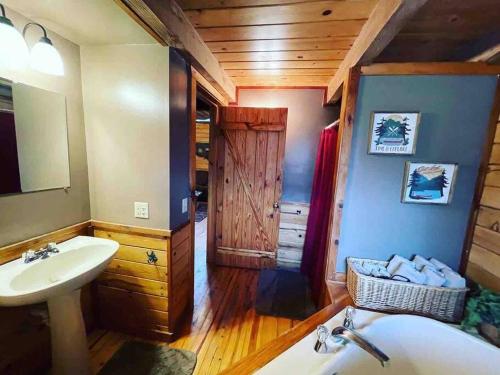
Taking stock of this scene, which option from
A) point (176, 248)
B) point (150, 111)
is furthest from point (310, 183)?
point (150, 111)

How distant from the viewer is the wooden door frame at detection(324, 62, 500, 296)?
4.65 ft

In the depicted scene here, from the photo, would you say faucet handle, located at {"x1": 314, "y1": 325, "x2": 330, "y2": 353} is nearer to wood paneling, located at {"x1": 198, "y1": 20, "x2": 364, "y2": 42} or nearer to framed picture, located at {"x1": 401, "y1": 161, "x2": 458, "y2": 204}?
framed picture, located at {"x1": 401, "y1": 161, "x2": 458, "y2": 204}

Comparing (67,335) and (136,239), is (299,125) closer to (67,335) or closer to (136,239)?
(136,239)

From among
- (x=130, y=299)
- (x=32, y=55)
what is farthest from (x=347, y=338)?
(x=32, y=55)

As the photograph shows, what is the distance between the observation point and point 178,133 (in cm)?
158

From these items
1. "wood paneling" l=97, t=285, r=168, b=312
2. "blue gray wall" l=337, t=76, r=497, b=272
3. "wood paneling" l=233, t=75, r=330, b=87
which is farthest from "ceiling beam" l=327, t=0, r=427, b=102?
"wood paneling" l=97, t=285, r=168, b=312

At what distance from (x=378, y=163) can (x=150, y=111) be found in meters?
1.66

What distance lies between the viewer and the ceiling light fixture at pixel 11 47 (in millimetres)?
968

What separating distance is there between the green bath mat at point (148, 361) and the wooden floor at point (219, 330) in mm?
54

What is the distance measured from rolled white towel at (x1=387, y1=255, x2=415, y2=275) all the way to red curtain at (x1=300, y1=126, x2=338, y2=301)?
465 mm

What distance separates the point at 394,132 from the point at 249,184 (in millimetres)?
1591

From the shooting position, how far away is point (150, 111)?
1.46m

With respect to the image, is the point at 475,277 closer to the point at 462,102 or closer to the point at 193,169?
the point at 462,102

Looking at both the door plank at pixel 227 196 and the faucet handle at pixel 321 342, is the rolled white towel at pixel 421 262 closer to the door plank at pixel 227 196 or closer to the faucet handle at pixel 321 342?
the faucet handle at pixel 321 342
